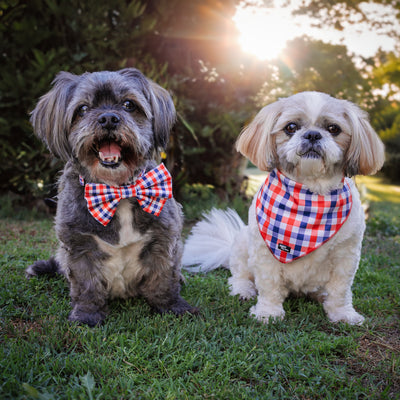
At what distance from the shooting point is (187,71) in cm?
556

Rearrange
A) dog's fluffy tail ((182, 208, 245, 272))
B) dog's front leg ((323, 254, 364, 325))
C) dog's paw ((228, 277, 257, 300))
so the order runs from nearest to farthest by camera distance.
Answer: dog's front leg ((323, 254, 364, 325)) → dog's paw ((228, 277, 257, 300)) → dog's fluffy tail ((182, 208, 245, 272))

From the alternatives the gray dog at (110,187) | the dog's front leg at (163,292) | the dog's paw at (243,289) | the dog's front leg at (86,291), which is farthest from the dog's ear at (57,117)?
the dog's paw at (243,289)

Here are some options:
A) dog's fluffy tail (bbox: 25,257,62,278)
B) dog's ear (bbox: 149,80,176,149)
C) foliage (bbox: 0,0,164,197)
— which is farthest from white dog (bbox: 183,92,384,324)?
foliage (bbox: 0,0,164,197)

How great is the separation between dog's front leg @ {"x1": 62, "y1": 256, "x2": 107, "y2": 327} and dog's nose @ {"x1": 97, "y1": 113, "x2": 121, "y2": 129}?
2.65ft

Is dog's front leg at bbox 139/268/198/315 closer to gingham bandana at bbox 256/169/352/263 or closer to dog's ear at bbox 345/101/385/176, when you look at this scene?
gingham bandana at bbox 256/169/352/263

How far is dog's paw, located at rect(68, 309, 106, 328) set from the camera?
246 centimetres

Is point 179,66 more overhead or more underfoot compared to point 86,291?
more overhead

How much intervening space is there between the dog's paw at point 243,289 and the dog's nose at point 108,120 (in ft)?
5.08

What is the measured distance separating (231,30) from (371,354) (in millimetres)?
4634

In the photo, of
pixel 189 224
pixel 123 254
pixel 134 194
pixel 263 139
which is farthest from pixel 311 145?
pixel 189 224

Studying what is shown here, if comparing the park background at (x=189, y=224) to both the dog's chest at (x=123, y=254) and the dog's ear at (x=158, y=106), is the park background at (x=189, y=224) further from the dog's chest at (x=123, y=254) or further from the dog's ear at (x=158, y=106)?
the dog's ear at (x=158, y=106)

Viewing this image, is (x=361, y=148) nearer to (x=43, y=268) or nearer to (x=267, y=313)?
(x=267, y=313)

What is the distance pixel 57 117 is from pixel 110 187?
20.4 inches

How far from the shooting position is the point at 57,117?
244 centimetres
